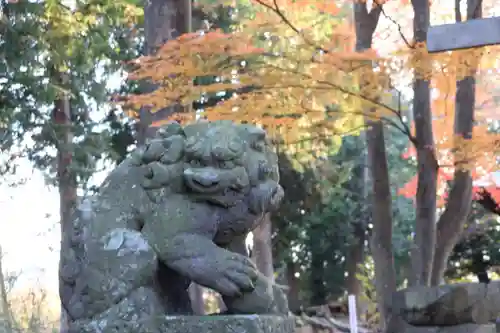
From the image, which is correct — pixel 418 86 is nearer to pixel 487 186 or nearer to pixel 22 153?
pixel 487 186

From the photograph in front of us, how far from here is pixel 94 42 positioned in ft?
28.9

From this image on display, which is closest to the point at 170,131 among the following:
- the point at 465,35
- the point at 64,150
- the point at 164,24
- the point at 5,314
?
the point at 465,35

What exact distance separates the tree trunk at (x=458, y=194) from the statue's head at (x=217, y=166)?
4.50 m

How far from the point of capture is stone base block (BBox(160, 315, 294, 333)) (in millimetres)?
1807

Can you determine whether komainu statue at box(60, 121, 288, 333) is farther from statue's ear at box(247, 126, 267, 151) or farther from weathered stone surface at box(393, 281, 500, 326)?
weathered stone surface at box(393, 281, 500, 326)

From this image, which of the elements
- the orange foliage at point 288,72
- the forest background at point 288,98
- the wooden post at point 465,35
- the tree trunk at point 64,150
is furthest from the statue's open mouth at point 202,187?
the tree trunk at point 64,150

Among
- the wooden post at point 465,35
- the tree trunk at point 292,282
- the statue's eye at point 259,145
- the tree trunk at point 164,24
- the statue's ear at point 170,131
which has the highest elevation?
the tree trunk at point 164,24

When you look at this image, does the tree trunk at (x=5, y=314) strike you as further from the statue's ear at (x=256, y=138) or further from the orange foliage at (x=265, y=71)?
the statue's ear at (x=256, y=138)

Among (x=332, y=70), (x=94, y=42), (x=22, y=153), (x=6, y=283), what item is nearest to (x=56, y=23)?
(x=94, y=42)

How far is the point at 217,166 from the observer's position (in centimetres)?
194

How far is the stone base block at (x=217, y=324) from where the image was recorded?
1.81m

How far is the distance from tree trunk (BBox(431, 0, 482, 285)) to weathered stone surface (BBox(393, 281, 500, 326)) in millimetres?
391

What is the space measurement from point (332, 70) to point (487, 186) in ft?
15.2

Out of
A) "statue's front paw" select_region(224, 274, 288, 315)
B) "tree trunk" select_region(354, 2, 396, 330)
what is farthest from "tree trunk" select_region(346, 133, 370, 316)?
"statue's front paw" select_region(224, 274, 288, 315)
